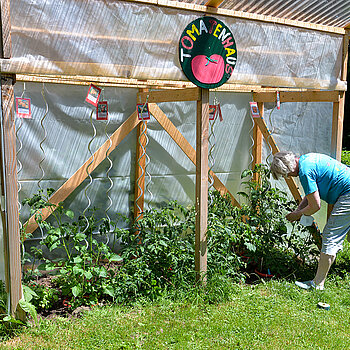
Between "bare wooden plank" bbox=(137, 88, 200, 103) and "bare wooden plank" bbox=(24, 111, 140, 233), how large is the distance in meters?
0.29

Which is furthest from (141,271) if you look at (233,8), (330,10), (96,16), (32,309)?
(330,10)

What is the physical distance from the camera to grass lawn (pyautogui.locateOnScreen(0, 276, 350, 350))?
326 centimetres

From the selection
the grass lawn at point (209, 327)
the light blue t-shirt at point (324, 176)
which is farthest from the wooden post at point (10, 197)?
the light blue t-shirt at point (324, 176)

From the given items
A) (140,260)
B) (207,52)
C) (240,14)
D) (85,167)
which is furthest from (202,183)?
(85,167)

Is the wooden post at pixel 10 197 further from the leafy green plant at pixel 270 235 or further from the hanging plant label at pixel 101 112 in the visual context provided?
the leafy green plant at pixel 270 235

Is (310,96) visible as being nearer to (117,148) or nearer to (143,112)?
(143,112)

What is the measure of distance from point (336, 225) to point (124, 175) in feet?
8.21

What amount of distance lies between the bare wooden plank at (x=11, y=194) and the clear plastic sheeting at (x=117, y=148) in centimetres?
151

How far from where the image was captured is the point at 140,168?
17.4 ft

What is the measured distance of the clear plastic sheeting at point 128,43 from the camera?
301 cm

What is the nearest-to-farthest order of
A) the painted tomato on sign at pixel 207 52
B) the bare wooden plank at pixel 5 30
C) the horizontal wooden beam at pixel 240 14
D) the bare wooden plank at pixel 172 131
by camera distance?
the bare wooden plank at pixel 5 30, the horizontal wooden beam at pixel 240 14, the painted tomato on sign at pixel 207 52, the bare wooden plank at pixel 172 131

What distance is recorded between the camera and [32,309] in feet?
10.7

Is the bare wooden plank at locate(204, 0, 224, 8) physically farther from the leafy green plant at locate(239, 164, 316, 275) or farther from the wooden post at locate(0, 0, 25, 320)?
the leafy green plant at locate(239, 164, 316, 275)

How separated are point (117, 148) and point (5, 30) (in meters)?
2.44
